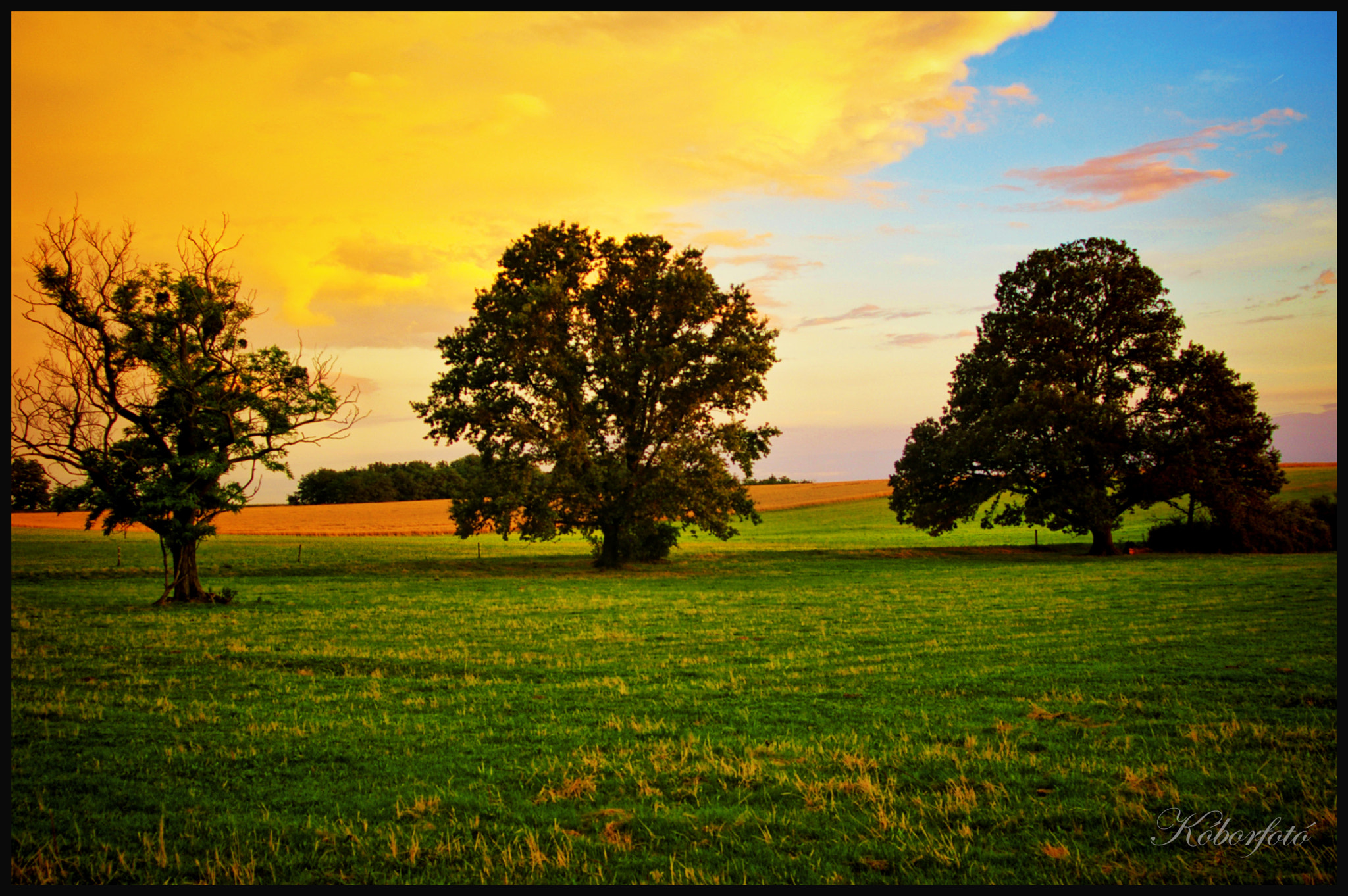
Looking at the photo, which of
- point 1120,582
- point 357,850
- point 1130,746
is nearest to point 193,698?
point 357,850

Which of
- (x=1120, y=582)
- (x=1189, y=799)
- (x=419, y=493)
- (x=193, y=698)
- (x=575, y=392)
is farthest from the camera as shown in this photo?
(x=419, y=493)

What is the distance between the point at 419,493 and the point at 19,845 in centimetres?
12781

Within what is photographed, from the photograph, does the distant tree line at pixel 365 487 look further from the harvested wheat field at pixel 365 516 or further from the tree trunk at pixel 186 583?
the tree trunk at pixel 186 583

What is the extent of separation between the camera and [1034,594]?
2666 cm

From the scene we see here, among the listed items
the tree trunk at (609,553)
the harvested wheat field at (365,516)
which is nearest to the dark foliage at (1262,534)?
the harvested wheat field at (365,516)

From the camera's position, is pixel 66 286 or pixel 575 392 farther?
pixel 575 392

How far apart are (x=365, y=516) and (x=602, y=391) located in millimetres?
62875

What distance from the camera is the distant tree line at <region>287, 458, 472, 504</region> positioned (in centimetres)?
12350

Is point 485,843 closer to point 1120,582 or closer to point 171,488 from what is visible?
point 171,488

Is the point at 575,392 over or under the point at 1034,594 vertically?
over

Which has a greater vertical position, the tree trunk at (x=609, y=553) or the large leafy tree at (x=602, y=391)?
the large leafy tree at (x=602, y=391)

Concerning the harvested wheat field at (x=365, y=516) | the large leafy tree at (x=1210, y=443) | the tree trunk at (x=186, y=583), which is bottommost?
the harvested wheat field at (x=365, y=516)

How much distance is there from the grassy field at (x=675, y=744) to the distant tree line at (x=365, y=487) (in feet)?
349

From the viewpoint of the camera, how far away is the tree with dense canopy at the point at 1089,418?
4241 cm
